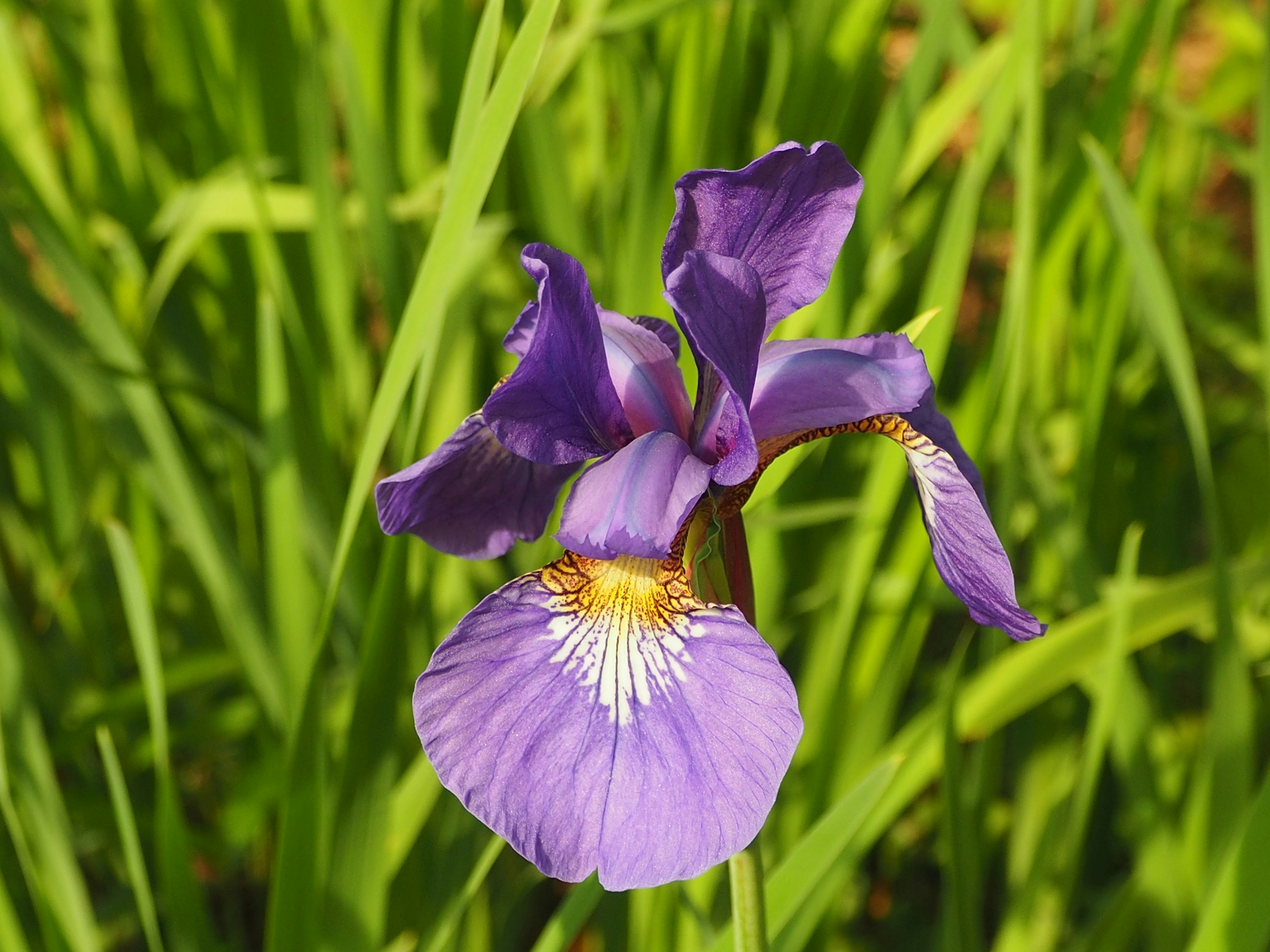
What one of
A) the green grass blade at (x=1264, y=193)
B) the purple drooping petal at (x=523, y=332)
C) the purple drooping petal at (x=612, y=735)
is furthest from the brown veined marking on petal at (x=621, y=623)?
the green grass blade at (x=1264, y=193)

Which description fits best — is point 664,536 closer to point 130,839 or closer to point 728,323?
point 728,323

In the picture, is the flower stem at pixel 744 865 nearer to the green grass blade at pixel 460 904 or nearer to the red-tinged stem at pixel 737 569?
the red-tinged stem at pixel 737 569

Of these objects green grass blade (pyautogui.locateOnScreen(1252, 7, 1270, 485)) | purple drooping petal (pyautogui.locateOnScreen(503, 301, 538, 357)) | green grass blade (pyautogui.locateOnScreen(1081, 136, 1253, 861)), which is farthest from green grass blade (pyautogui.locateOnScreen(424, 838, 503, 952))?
green grass blade (pyautogui.locateOnScreen(1252, 7, 1270, 485))

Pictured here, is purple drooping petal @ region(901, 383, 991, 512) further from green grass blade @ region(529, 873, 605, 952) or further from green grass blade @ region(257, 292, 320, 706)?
green grass blade @ region(257, 292, 320, 706)

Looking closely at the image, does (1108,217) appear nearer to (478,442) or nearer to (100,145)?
(478,442)

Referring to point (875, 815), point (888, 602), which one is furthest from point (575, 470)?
point (888, 602)
